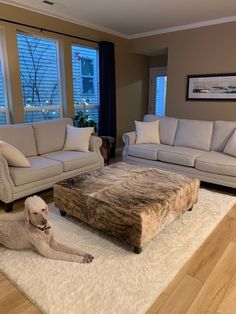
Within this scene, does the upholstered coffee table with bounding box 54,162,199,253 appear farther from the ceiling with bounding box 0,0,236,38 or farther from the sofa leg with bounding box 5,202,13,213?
the ceiling with bounding box 0,0,236,38

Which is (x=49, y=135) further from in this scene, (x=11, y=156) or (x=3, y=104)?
(x=11, y=156)

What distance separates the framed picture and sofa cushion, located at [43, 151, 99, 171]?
2467 millimetres

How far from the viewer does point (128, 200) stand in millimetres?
2117

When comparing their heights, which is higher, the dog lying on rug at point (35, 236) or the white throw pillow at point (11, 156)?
the white throw pillow at point (11, 156)

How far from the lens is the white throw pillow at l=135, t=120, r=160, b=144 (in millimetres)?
4246

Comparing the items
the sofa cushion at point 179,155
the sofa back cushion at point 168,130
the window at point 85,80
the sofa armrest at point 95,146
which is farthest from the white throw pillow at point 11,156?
the sofa back cushion at point 168,130

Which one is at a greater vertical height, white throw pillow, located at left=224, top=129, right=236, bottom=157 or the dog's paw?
white throw pillow, located at left=224, top=129, right=236, bottom=157

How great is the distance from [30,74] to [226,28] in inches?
137

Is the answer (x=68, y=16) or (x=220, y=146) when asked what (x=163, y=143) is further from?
(x=68, y=16)

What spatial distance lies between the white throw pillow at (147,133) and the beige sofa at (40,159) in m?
0.86

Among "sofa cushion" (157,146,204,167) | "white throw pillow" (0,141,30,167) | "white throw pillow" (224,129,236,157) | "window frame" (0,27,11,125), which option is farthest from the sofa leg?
"white throw pillow" (224,129,236,157)

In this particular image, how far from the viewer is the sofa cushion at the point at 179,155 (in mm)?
3455

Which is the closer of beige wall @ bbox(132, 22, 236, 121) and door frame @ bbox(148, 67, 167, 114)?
beige wall @ bbox(132, 22, 236, 121)

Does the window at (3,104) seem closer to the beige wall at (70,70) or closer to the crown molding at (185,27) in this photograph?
the beige wall at (70,70)
